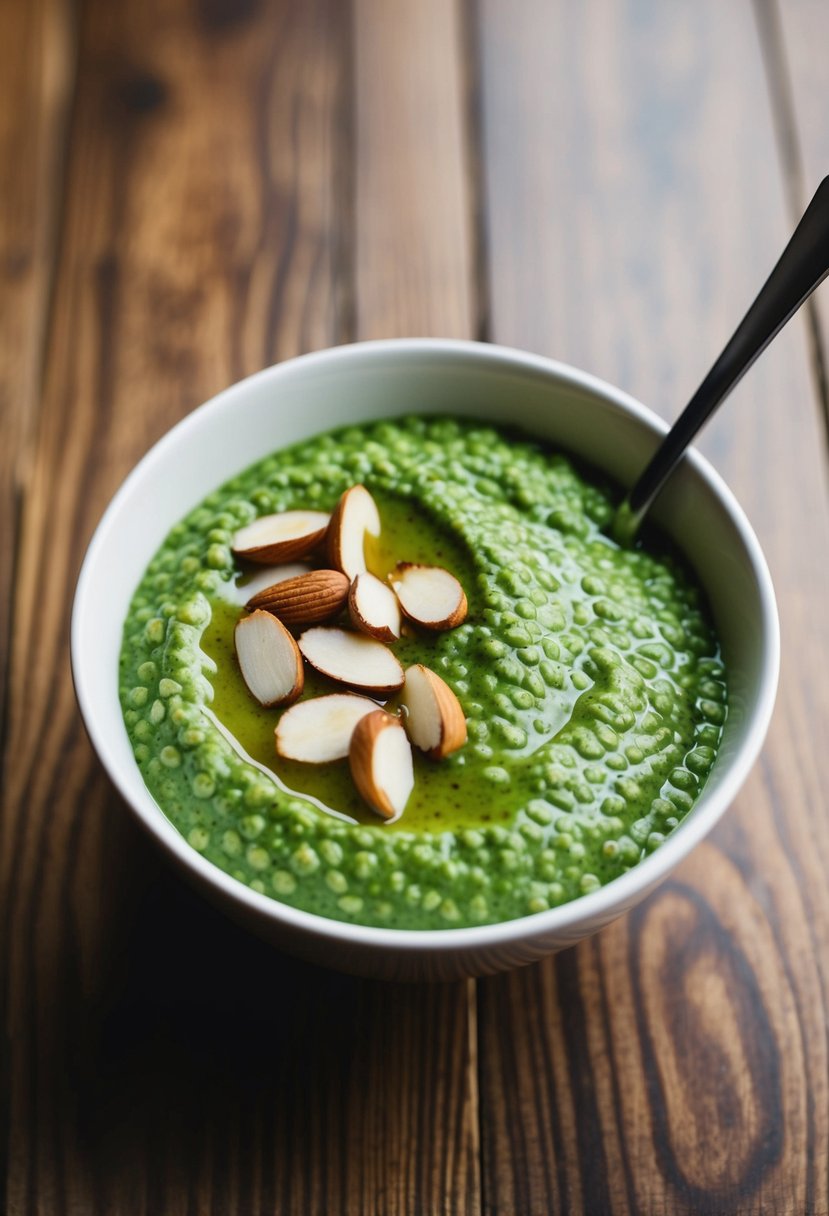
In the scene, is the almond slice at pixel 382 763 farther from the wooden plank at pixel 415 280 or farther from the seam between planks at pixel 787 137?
the seam between planks at pixel 787 137

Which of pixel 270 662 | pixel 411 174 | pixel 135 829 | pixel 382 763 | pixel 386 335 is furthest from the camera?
pixel 411 174

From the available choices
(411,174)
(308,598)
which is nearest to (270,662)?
(308,598)

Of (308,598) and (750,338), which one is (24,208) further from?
(750,338)

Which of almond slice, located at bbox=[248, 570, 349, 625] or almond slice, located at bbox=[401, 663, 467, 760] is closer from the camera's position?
almond slice, located at bbox=[401, 663, 467, 760]

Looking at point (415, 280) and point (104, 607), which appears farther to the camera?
point (415, 280)

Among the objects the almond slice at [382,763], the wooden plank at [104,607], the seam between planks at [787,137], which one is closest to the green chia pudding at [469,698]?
the almond slice at [382,763]

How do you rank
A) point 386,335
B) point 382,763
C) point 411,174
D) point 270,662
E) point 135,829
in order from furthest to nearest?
1. point 411,174
2. point 386,335
3. point 135,829
4. point 270,662
5. point 382,763

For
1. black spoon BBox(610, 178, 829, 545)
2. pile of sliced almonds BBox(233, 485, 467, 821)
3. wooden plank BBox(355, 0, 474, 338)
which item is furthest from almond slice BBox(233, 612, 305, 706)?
wooden plank BBox(355, 0, 474, 338)

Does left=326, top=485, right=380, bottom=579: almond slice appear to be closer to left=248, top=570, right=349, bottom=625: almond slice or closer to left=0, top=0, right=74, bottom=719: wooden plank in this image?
left=248, top=570, right=349, bottom=625: almond slice

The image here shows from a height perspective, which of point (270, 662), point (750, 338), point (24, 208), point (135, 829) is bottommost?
point (135, 829)
